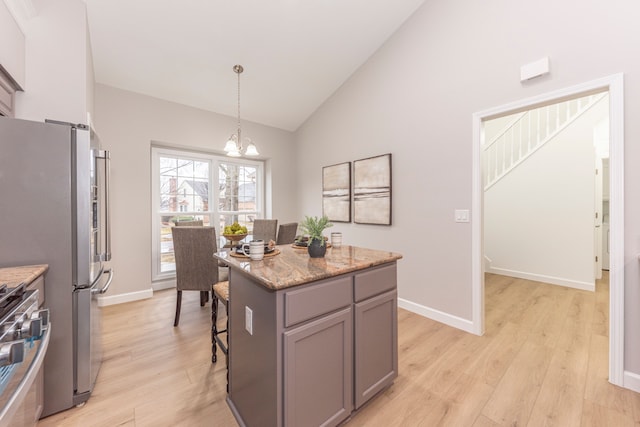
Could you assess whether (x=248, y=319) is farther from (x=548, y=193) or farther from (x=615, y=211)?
(x=548, y=193)

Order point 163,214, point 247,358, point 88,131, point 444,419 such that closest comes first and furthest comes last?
1. point 247,358
2. point 444,419
3. point 88,131
4. point 163,214

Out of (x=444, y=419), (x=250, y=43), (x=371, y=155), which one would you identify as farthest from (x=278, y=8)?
(x=444, y=419)

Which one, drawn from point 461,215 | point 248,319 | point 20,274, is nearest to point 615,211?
point 461,215

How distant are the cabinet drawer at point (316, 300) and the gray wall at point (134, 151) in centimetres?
323

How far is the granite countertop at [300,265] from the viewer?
3.97 ft

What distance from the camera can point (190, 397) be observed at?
174cm

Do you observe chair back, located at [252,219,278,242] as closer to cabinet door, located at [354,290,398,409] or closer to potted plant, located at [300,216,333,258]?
potted plant, located at [300,216,333,258]

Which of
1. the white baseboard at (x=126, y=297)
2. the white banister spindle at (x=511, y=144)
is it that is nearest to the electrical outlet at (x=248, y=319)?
the white baseboard at (x=126, y=297)

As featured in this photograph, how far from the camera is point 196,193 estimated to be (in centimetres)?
427

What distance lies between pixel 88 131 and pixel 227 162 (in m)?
2.93

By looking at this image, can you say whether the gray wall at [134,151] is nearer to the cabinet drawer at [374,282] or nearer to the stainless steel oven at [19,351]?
the stainless steel oven at [19,351]

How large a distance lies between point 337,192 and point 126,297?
126 inches

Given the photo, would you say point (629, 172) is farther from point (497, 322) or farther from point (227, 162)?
point (227, 162)

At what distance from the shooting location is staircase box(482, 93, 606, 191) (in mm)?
3850
